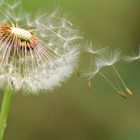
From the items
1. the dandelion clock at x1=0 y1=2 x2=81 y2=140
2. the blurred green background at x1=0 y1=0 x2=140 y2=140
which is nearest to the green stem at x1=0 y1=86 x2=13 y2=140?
the dandelion clock at x1=0 y1=2 x2=81 y2=140

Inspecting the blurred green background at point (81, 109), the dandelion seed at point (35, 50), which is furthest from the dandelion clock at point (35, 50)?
the blurred green background at point (81, 109)

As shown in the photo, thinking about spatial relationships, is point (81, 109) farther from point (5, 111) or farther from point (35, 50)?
point (5, 111)

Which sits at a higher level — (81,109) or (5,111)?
(81,109)

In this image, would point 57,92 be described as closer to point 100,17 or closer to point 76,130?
point 76,130

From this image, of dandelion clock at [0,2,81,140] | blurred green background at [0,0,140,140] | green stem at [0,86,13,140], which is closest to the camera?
green stem at [0,86,13,140]

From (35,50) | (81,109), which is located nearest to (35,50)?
(35,50)

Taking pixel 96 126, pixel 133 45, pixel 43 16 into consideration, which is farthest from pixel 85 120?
pixel 43 16

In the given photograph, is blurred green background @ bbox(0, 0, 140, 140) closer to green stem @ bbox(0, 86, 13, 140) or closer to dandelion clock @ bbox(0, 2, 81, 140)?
dandelion clock @ bbox(0, 2, 81, 140)
